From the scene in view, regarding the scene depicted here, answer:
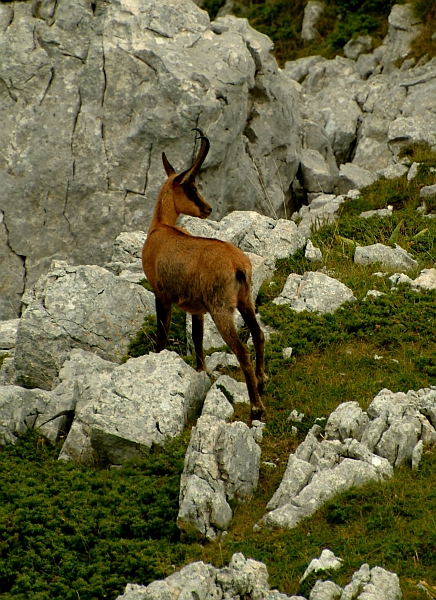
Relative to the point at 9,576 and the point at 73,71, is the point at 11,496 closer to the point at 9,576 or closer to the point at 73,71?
the point at 9,576

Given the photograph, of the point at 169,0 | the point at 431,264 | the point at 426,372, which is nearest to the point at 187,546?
the point at 426,372

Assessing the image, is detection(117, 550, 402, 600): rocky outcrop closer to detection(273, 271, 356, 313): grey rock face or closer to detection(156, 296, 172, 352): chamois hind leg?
detection(156, 296, 172, 352): chamois hind leg

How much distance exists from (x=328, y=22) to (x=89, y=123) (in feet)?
33.5

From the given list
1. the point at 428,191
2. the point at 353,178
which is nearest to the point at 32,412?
the point at 428,191

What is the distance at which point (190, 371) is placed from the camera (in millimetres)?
10273

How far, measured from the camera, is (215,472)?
28.5ft

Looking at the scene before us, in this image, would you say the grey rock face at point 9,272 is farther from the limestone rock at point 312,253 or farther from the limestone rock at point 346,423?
the limestone rock at point 346,423

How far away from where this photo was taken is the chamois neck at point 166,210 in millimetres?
11891

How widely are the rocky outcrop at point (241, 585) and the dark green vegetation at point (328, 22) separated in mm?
17061

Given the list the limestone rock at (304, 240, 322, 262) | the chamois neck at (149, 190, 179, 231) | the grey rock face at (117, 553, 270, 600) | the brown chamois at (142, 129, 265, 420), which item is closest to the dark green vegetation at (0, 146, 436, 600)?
the grey rock face at (117, 553, 270, 600)

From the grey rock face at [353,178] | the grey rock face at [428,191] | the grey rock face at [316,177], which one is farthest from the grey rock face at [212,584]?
the grey rock face at [316,177]

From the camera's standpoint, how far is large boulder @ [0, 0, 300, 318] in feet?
54.0

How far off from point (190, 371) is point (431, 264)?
540cm

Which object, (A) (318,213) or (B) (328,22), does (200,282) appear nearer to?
(A) (318,213)
